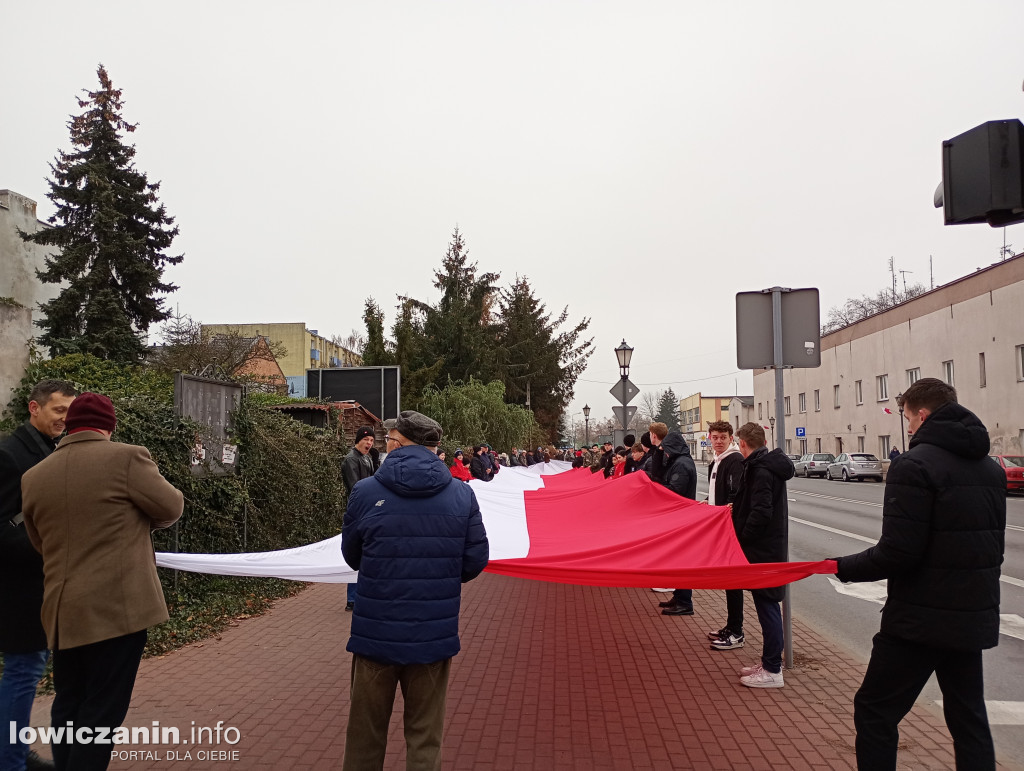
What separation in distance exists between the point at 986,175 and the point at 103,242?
94.1 feet

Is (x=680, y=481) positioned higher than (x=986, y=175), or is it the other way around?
(x=986, y=175)

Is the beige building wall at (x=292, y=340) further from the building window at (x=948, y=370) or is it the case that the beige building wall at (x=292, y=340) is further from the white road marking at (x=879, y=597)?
the white road marking at (x=879, y=597)

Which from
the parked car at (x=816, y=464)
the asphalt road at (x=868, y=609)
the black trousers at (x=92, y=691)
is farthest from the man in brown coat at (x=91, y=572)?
the parked car at (x=816, y=464)

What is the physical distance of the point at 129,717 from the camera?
5.00 meters

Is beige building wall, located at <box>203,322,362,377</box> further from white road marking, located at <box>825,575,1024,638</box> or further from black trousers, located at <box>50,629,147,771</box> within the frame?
black trousers, located at <box>50,629,147,771</box>


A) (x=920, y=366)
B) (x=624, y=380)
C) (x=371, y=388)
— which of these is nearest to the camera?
(x=624, y=380)

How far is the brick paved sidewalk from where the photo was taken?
4.41 meters

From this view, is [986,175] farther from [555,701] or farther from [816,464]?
[816,464]

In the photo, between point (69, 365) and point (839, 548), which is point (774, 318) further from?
point (69, 365)

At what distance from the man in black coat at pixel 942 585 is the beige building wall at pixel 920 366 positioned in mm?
22355

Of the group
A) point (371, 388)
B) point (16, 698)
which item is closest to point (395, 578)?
point (16, 698)

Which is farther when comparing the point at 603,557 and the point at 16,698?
the point at 603,557

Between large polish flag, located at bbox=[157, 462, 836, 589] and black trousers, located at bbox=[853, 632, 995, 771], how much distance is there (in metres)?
0.63

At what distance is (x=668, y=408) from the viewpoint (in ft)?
435
